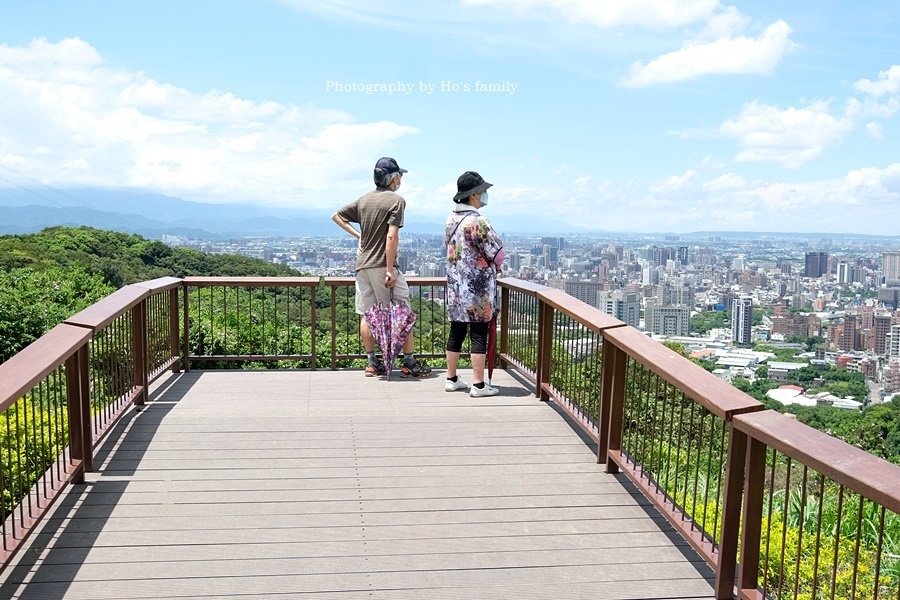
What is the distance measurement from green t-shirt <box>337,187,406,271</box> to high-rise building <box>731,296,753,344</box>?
5194 centimetres

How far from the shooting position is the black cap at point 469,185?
6.53m

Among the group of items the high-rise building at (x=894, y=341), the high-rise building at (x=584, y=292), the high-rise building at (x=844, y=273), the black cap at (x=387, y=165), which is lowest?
the high-rise building at (x=894, y=341)

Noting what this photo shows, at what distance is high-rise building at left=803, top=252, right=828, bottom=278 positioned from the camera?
95.2 meters

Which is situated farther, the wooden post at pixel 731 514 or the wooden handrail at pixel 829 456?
the wooden post at pixel 731 514

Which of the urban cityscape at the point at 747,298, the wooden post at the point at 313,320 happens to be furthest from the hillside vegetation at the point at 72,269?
the wooden post at the point at 313,320

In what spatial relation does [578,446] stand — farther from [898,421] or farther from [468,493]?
[898,421]

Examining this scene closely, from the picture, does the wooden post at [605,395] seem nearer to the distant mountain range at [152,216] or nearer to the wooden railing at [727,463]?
the wooden railing at [727,463]

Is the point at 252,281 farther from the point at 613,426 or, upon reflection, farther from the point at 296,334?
the point at 613,426

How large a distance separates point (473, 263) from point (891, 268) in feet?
301

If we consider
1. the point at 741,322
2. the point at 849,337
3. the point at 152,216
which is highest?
the point at 152,216

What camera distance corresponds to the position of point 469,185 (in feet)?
21.4

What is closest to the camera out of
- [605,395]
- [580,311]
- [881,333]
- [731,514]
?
[731,514]

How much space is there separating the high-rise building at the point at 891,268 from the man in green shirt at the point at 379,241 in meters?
87.7

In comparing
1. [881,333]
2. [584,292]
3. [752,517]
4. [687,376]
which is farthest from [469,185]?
[881,333]
